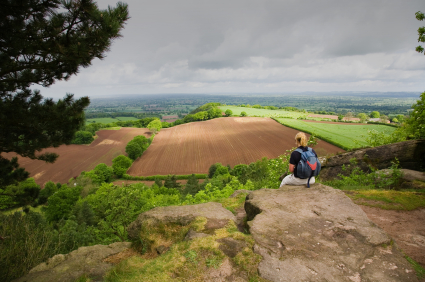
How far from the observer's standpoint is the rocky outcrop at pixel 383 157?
1161 cm

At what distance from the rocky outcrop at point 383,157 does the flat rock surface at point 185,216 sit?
10.6 meters

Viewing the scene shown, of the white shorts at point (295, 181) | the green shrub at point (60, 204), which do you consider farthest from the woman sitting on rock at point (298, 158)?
the green shrub at point (60, 204)

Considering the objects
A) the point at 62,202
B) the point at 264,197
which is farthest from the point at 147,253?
the point at 62,202

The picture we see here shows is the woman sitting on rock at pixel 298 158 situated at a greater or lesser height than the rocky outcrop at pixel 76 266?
greater

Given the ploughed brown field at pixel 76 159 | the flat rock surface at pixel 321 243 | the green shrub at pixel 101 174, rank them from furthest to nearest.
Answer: the ploughed brown field at pixel 76 159
the green shrub at pixel 101 174
the flat rock surface at pixel 321 243

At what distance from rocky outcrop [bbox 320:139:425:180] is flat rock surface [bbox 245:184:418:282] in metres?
8.71

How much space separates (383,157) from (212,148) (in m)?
45.0

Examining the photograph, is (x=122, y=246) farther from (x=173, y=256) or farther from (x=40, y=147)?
(x=40, y=147)

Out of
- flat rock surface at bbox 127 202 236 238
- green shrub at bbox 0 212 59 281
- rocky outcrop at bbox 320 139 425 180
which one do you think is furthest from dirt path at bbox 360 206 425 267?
green shrub at bbox 0 212 59 281

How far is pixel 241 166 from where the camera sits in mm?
45031

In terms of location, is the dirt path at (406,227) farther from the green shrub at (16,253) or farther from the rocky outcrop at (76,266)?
the green shrub at (16,253)

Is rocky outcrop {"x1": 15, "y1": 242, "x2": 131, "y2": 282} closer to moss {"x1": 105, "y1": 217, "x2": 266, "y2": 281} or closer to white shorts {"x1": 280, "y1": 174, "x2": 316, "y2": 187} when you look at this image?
moss {"x1": 105, "y1": 217, "x2": 266, "y2": 281}

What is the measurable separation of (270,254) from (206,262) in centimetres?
137

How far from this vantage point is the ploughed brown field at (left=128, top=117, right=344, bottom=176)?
47.7 metres
